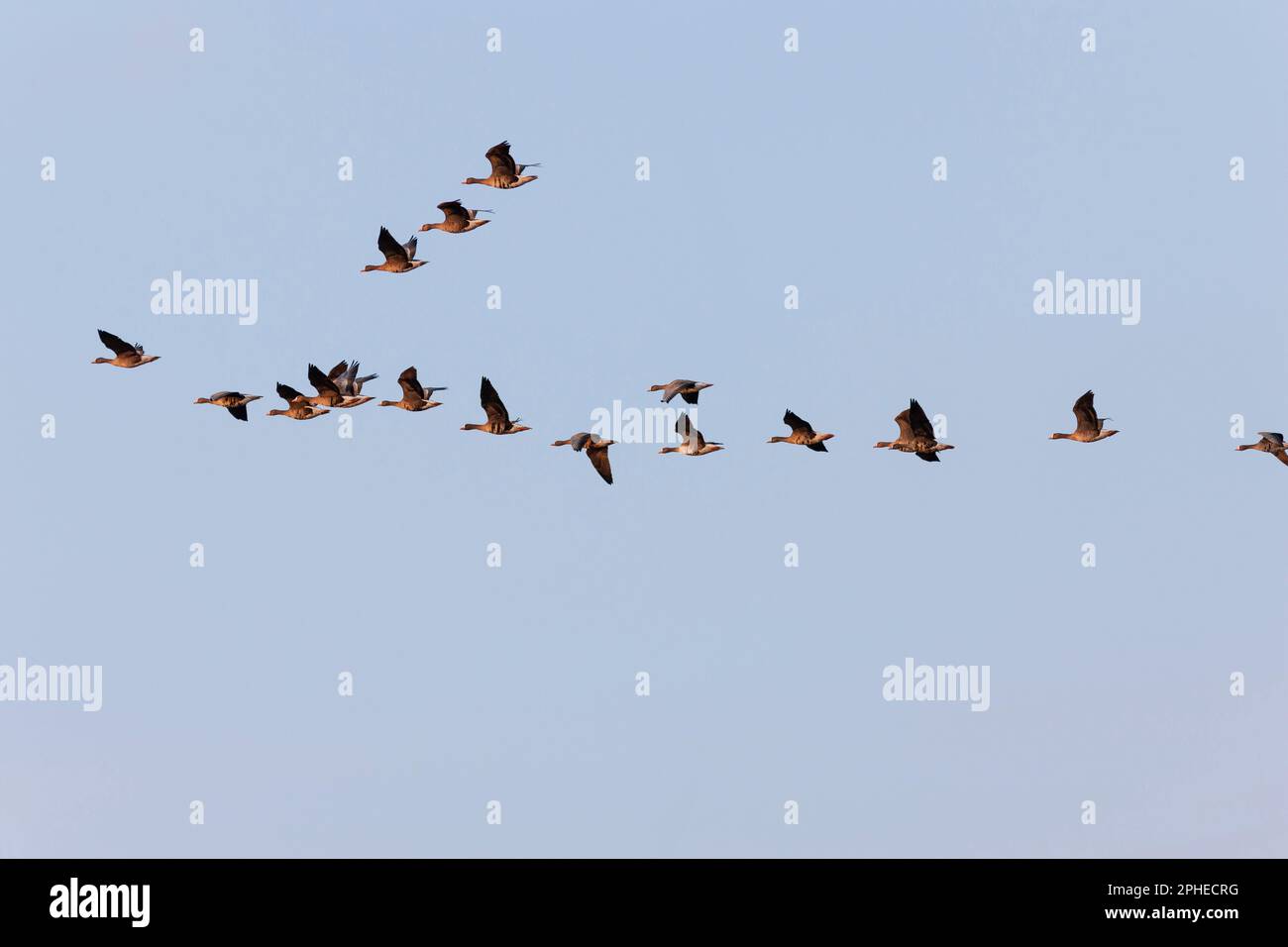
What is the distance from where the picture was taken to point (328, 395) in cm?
7375

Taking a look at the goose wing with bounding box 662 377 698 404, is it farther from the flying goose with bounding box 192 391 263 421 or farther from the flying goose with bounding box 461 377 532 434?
the flying goose with bounding box 192 391 263 421

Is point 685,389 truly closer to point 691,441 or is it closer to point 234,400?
point 691,441

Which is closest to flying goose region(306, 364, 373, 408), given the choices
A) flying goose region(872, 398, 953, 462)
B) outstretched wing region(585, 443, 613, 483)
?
outstretched wing region(585, 443, 613, 483)

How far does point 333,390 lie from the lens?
7369 cm

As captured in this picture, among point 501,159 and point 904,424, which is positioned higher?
point 501,159

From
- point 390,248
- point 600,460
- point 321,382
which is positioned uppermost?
point 390,248

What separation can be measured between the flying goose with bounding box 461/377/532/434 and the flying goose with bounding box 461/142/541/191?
18.3 ft

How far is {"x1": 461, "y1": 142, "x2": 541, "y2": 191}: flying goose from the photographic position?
69.7 metres

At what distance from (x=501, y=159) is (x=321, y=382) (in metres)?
8.71

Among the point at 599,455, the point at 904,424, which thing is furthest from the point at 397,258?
the point at 904,424
